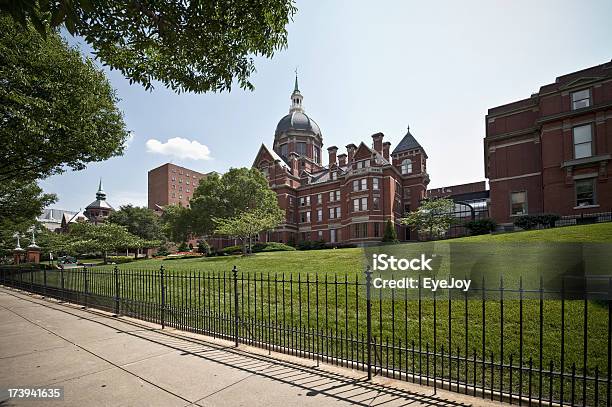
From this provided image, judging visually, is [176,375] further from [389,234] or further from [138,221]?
[138,221]

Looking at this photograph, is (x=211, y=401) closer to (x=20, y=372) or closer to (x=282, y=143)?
(x=20, y=372)

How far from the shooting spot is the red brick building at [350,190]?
140ft

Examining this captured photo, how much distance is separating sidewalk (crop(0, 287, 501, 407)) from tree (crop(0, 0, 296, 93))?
212 inches

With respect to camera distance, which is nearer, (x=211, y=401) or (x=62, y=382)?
(x=211, y=401)

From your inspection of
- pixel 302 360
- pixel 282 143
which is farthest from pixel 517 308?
pixel 282 143

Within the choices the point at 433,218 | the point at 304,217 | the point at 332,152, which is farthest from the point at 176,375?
the point at 332,152

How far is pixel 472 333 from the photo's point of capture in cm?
610

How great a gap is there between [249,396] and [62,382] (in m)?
3.16

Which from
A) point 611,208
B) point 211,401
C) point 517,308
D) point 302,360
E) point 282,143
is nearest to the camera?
point 211,401

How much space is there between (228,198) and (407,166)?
28017 mm

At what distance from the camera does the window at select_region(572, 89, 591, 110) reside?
25234 millimetres

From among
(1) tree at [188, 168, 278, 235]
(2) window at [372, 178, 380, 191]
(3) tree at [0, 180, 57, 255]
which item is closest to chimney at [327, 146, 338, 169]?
(2) window at [372, 178, 380, 191]

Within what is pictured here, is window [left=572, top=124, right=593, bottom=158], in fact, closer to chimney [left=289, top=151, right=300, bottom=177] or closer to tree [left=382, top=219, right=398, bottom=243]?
tree [left=382, top=219, right=398, bottom=243]

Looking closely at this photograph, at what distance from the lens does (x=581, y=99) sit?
83.5 ft
